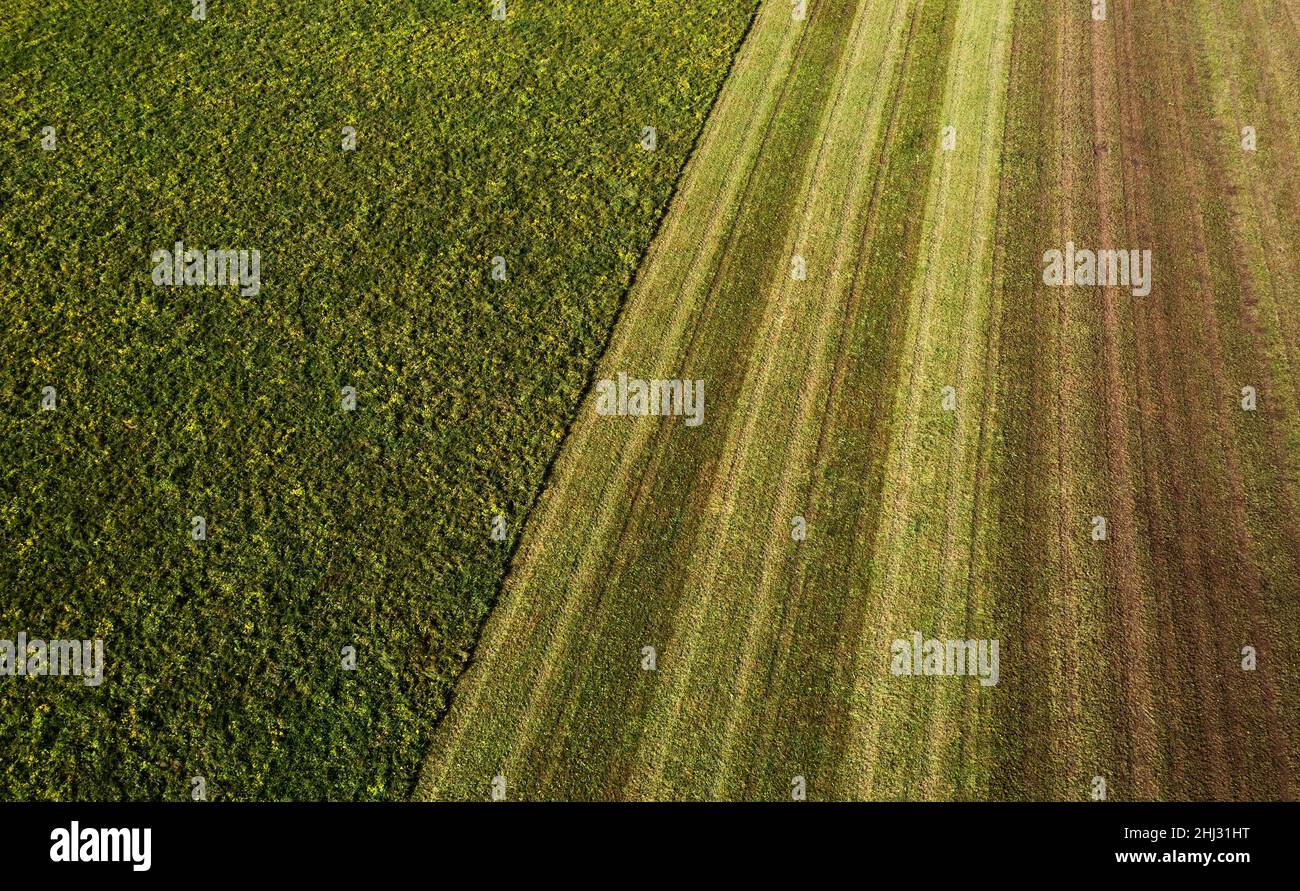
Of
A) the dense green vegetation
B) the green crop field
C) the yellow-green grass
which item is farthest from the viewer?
the dense green vegetation

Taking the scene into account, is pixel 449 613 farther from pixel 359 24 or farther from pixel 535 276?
pixel 359 24

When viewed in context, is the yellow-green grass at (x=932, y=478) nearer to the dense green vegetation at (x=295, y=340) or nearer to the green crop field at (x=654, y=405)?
the green crop field at (x=654, y=405)

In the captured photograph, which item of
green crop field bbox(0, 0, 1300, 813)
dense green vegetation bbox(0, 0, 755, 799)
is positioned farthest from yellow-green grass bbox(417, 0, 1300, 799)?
dense green vegetation bbox(0, 0, 755, 799)

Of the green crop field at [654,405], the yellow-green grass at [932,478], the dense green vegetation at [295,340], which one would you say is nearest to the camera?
the yellow-green grass at [932,478]

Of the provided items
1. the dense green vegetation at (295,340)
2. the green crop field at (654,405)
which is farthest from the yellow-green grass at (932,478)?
the dense green vegetation at (295,340)

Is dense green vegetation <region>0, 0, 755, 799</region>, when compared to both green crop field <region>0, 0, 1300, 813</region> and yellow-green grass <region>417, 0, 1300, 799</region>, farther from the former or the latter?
yellow-green grass <region>417, 0, 1300, 799</region>

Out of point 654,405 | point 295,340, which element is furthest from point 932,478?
point 295,340

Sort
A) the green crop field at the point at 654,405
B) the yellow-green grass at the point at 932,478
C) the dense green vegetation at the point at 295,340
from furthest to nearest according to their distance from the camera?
the dense green vegetation at the point at 295,340
the green crop field at the point at 654,405
the yellow-green grass at the point at 932,478
